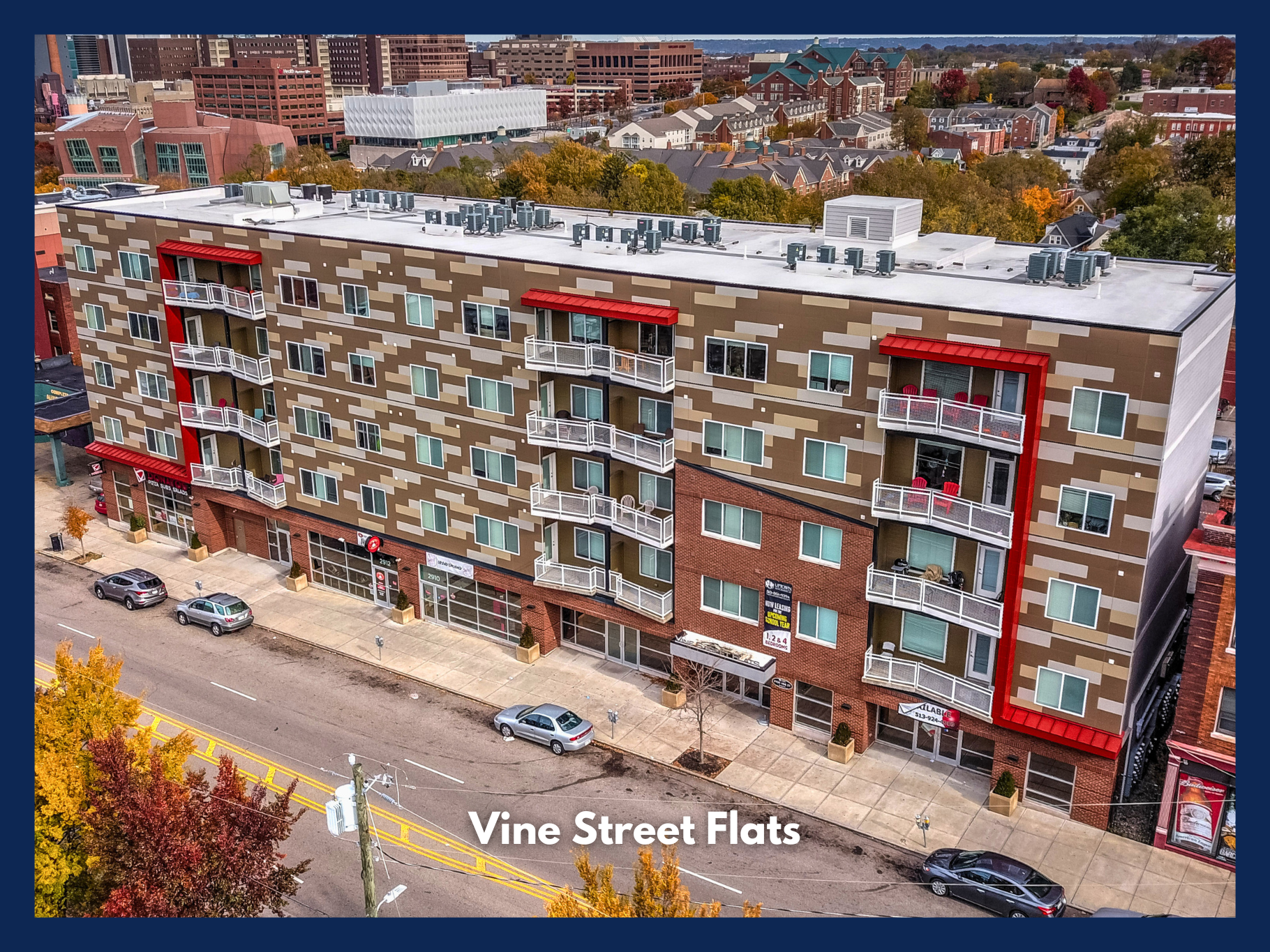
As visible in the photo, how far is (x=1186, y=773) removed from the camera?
3303 cm

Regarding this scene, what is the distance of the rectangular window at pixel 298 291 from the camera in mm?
48781

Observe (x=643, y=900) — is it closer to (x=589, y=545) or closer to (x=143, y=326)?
(x=589, y=545)

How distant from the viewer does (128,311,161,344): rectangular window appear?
179 ft

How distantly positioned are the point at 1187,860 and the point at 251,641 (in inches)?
1496

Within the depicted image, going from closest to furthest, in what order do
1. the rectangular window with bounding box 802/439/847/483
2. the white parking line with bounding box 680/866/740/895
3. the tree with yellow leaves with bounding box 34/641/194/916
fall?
the tree with yellow leaves with bounding box 34/641/194/916, the white parking line with bounding box 680/866/740/895, the rectangular window with bounding box 802/439/847/483

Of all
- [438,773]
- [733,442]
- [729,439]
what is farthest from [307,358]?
[733,442]

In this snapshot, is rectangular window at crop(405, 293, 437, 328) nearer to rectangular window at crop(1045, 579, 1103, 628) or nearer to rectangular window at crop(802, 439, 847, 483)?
rectangular window at crop(802, 439, 847, 483)

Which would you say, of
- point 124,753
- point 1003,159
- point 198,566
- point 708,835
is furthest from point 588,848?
point 1003,159

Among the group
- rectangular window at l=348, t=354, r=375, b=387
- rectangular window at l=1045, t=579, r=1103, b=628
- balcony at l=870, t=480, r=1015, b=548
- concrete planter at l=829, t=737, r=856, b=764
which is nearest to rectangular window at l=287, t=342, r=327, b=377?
rectangular window at l=348, t=354, r=375, b=387

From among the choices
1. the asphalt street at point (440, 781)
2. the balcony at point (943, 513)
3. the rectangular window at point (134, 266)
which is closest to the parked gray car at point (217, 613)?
the asphalt street at point (440, 781)

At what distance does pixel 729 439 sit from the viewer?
39.3m

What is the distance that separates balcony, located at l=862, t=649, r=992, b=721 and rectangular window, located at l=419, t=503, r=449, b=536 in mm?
20278

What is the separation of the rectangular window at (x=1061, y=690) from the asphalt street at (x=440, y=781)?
22.2ft

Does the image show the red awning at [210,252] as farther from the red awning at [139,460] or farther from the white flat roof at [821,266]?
the red awning at [139,460]
